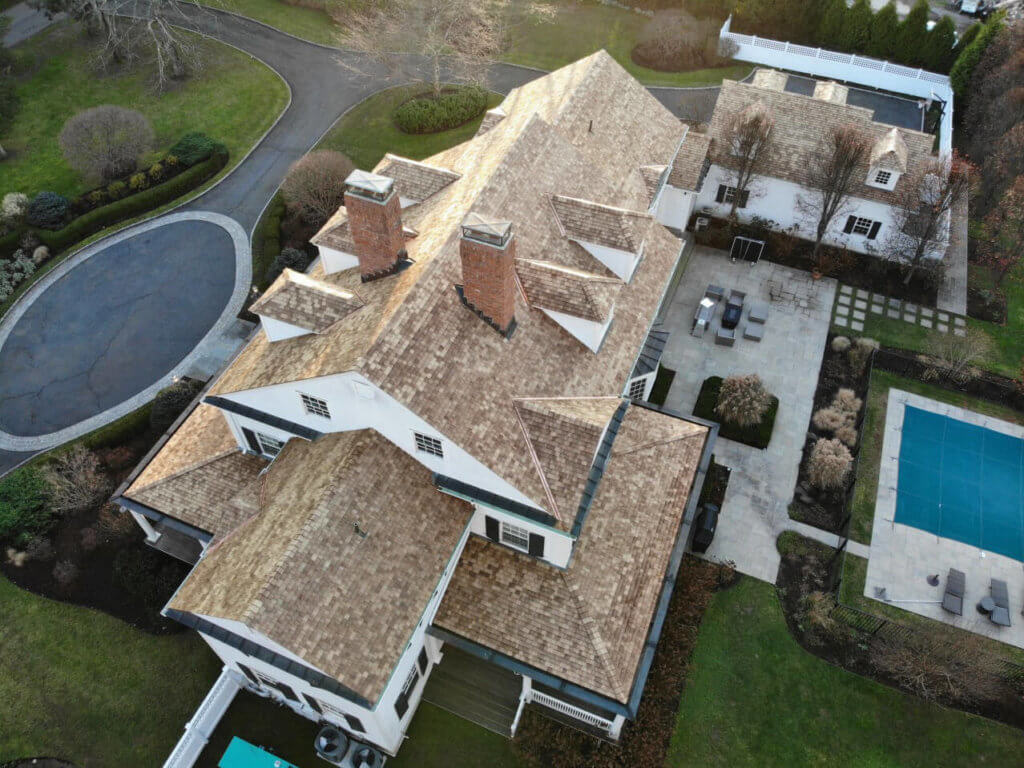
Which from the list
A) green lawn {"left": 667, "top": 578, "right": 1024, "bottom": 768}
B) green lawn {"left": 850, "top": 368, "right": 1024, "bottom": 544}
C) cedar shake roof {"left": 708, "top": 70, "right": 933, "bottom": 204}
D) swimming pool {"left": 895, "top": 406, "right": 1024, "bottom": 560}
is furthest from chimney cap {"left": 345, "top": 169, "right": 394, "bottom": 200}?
swimming pool {"left": 895, "top": 406, "right": 1024, "bottom": 560}

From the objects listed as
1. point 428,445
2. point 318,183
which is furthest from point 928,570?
point 318,183

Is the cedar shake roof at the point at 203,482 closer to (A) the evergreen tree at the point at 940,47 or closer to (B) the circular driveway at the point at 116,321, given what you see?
(B) the circular driveway at the point at 116,321

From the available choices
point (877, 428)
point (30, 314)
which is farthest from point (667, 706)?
point (30, 314)

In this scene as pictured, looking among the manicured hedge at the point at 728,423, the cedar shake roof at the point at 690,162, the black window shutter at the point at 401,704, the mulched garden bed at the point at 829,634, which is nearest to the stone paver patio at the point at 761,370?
the manicured hedge at the point at 728,423

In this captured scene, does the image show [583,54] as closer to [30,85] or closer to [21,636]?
[30,85]

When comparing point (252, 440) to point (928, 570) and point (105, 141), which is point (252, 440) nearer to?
point (928, 570)
